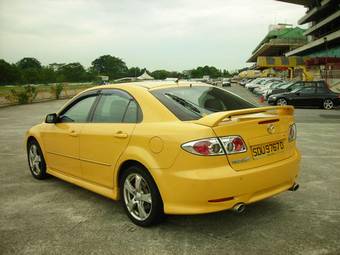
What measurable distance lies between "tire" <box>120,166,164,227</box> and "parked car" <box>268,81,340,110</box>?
20303 mm

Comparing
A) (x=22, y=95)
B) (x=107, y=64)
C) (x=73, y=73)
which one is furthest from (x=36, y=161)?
(x=107, y=64)

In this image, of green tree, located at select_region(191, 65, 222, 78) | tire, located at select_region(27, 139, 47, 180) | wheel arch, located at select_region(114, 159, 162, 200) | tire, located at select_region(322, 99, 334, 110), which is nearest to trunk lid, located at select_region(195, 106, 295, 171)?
wheel arch, located at select_region(114, 159, 162, 200)

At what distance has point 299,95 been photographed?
23484 millimetres

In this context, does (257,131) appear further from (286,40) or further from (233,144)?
(286,40)

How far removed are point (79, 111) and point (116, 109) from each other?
0.91m

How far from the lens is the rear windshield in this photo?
442 cm

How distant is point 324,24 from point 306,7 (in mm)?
14427

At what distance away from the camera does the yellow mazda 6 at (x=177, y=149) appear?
3.95m

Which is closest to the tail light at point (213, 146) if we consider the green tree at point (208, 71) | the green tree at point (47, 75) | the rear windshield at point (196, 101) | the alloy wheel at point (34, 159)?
the rear windshield at point (196, 101)

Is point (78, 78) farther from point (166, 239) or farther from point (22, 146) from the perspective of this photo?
point (166, 239)

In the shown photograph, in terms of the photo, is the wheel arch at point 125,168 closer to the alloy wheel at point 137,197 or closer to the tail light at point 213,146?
the alloy wheel at point 137,197

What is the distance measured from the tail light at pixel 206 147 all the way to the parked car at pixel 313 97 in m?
20.5

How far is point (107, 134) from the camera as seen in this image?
4887mm

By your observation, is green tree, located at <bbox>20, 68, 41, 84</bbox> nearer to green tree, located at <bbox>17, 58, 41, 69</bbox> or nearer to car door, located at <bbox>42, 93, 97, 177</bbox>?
green tree, located at <bbox>17, 58, 41, 69</bbox>
